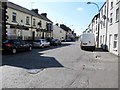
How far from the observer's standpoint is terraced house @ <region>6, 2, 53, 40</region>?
2895 centimetres

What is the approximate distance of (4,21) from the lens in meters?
26.6

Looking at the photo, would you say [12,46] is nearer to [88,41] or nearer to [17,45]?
[17,45]

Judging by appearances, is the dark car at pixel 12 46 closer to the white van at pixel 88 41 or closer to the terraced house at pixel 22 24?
the terraced house at pixel 22 24

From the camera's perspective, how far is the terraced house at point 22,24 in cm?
2895

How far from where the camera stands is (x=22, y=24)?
33.3 meters

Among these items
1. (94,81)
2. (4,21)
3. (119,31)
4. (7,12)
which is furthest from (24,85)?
(7,12)

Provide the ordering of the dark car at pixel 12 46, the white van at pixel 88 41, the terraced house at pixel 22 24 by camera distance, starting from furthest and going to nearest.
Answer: the terraced house at pixel 22 24 → the white van at pixel 88 41 → the dark car at pixel 12 46

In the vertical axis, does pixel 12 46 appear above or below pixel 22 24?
below

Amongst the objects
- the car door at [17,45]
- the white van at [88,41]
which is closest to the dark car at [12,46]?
the car door at [17,45]

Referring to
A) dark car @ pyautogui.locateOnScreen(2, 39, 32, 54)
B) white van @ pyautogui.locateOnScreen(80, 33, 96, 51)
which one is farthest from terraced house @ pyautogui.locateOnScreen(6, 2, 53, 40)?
white van @ pyautogui.locateOnScreen(80, 33, 96, 51)

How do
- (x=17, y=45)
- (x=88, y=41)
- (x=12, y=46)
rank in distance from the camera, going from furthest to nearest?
(x=88, y=41)
(x=17, y=45)
(x=12, y=46)

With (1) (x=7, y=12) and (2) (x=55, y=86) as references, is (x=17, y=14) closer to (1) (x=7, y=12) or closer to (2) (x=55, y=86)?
(1) (x=7, y=12)

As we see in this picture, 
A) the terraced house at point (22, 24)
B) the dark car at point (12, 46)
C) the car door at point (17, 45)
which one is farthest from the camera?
the terraced house at point (22, 24)

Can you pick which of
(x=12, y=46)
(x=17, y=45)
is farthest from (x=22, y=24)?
(x=12, y=46)
